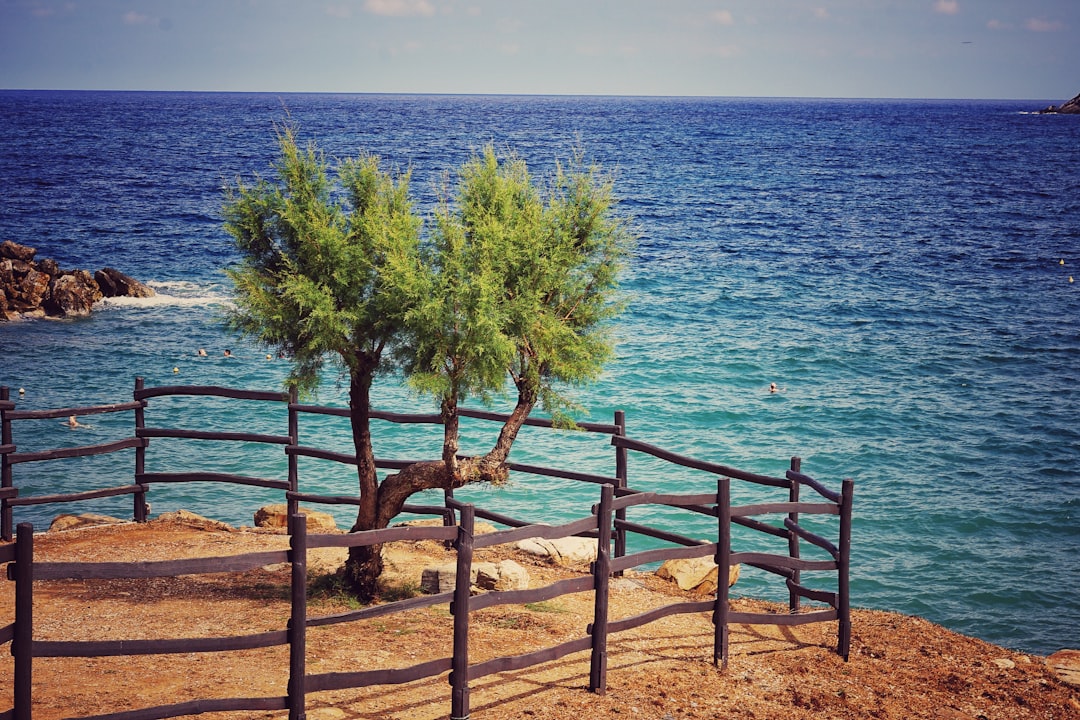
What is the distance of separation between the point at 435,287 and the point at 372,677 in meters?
3.76

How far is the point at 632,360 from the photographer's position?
2992 centimetres

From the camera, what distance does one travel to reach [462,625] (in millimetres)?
8008

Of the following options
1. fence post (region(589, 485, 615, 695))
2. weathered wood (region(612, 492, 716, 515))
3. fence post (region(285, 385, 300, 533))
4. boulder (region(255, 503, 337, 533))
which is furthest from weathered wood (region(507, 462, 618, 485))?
boulder (region(255, 503, 337, 533))

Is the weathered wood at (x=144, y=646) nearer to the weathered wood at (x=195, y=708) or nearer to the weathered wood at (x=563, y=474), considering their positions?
the weathered wood at (x=195, y=708)

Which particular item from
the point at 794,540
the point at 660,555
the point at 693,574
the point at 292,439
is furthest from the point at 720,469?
the point at 292,439

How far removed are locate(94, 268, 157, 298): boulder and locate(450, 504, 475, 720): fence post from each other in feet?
109

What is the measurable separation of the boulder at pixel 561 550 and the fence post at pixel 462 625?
17.2 ft

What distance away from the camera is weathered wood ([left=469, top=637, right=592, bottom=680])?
816 cm

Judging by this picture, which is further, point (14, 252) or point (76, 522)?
point (14, 252)

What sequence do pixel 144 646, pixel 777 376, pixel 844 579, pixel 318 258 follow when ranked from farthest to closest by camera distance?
pixel 777 376, pixel 844 579, pixel 318 258, pixel 144 646

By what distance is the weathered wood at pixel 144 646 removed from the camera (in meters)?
6.82

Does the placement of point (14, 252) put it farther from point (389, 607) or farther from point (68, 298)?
point (389, 607)

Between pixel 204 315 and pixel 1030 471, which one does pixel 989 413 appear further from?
pixel 204 315

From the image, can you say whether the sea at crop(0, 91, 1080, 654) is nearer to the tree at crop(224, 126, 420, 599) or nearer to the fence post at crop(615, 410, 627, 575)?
the tree at crop(224, 126, 420, 599)
